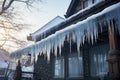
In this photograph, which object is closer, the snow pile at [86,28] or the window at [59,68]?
the snow pile at [86,28]

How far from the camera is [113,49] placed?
16.2 feet

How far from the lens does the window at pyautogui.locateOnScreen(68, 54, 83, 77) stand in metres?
9.31

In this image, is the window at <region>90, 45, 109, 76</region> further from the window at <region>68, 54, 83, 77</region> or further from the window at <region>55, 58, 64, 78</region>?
the window at <region>55, 58, 64, 78</region>

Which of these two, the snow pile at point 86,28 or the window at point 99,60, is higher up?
the snow pile at point 86,28

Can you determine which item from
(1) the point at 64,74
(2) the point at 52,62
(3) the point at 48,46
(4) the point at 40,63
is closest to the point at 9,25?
(4) the point at 40,63

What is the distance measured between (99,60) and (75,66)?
179 centimetres

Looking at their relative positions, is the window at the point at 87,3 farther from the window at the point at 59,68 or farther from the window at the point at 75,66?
the window at the point at 75,66

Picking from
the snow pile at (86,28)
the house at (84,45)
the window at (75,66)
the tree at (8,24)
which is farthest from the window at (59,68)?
the tree at (8,24)

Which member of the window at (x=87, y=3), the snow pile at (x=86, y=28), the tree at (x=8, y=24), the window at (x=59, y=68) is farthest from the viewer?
the tree at (x=8, y=24)

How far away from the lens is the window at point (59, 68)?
10845mm

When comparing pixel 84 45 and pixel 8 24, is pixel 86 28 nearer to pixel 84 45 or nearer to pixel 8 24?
pixel 84 45

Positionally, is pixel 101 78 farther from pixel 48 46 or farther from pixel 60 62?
pixel 60 62

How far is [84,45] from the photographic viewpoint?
9.03 metres

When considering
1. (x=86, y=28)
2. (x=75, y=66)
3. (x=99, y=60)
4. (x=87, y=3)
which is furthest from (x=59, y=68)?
(x=86, y=28)
